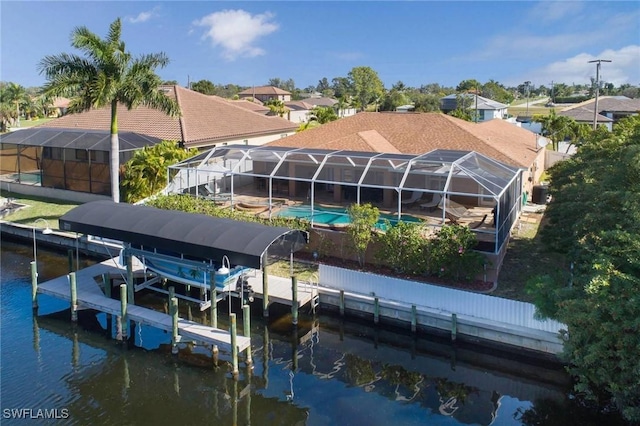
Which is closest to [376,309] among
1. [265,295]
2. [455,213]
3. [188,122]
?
[265,295]

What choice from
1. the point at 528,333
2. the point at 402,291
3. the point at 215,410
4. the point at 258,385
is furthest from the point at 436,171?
the point at 215,410

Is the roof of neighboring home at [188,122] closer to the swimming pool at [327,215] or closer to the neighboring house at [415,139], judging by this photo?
the neighboring house at [415,139]

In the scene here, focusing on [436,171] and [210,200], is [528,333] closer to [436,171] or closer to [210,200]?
[436,171]

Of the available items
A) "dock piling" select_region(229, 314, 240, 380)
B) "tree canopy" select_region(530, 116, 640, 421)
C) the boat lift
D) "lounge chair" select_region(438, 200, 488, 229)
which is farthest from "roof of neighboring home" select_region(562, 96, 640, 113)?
"dock piling" select_region(229, 314, 240, 380)

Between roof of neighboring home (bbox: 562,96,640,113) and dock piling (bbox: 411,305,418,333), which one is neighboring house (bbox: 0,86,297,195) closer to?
dock piling (bbox: 411,305,418,333)

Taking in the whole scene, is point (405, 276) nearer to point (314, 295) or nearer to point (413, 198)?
point (314, 295)

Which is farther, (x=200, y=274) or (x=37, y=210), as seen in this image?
(x=37, y=210)
